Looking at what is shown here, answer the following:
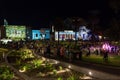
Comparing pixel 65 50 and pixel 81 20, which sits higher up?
pixel 81 20

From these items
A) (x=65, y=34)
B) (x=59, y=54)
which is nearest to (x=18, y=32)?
(x=65, y=34)

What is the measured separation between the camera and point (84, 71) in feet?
70.7

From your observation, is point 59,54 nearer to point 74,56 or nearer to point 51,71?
point 74,56

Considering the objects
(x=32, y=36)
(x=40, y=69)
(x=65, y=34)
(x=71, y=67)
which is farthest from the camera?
(x=32, y=36)

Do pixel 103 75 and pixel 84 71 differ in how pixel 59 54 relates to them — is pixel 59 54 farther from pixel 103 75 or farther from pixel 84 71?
pixel 103 75

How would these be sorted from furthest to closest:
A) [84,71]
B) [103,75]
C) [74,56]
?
[74,56]
[84,71]
[103,75]

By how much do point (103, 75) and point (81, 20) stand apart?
109969 mm

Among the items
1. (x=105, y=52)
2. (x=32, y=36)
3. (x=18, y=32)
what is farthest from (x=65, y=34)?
(x=105, y=52)

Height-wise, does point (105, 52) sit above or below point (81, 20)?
below

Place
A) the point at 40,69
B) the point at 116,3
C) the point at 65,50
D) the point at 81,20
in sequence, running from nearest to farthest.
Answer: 1. the point at 40,69
2. the point at 116,3
3. the point at 65,50
4. the point at 81,20

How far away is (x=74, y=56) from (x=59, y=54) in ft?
→ 14.0

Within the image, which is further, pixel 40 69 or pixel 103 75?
pixel 40 69

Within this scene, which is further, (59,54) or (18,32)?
(18,32)

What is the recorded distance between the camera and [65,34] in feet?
497
